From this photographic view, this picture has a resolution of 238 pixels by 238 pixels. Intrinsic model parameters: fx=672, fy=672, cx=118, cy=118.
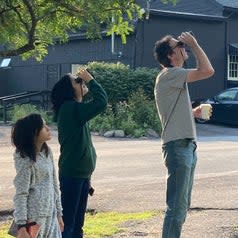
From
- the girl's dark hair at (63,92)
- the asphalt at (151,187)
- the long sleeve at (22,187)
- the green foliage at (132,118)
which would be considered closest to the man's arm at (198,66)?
the girl's dark hair at (63,92)

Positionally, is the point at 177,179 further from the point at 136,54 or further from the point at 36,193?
the point at 136,54

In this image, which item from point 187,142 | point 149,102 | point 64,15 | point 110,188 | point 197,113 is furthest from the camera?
point 149,102

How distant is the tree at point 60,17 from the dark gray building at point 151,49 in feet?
64.8

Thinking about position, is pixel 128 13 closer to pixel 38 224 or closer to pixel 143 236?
pixel 143 236

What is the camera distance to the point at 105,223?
26.0 ft

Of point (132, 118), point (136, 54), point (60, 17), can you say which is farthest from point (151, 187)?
point (136, 54)

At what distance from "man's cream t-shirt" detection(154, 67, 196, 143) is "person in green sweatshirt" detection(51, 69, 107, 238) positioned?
52 centimetres

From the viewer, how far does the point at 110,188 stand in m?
10.8

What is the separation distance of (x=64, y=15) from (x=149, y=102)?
1544cm

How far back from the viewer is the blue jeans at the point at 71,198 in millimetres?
5758

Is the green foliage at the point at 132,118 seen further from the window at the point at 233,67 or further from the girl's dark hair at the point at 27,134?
the girl's dark hair at the point at 27,134

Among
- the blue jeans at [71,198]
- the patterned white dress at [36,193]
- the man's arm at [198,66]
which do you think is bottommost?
the blue jeans at [71,198]

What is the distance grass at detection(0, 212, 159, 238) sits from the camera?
7288mm

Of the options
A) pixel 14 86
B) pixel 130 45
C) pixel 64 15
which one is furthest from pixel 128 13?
pixel 14 86
